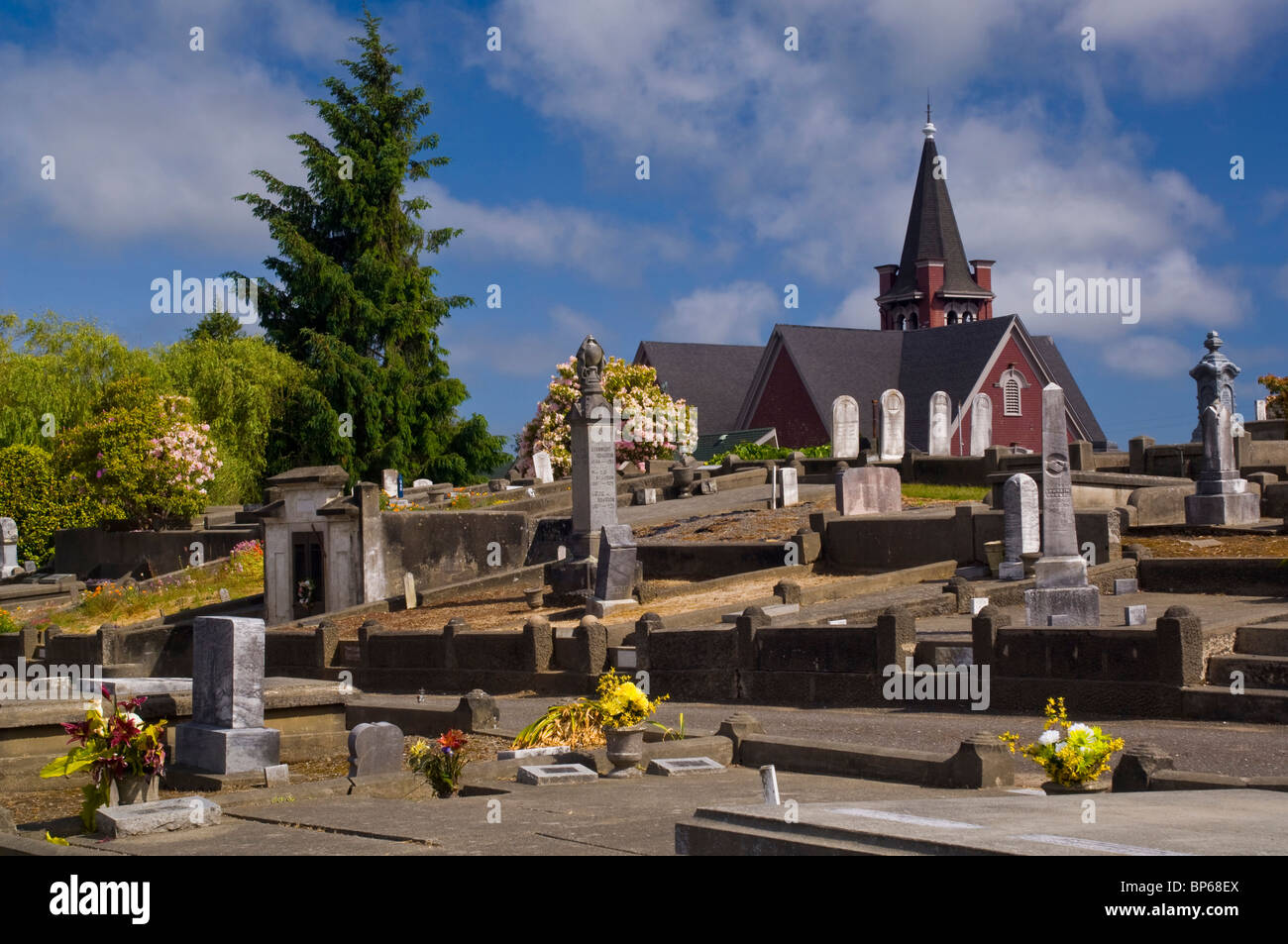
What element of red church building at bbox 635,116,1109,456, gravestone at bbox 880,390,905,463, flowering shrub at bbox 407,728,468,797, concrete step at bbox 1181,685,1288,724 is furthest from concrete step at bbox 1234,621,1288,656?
red church building at bbox 635,116,1109,456

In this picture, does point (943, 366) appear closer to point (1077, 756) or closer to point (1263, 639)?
point (1263, 639)

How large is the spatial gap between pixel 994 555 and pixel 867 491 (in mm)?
5959

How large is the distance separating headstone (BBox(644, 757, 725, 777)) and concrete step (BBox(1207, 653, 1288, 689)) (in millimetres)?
5231

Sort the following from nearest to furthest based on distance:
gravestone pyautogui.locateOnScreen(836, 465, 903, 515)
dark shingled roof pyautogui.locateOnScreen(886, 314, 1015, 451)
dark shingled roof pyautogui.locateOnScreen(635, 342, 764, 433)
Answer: gravestone pyautogui.locateOnScreen(836, 465, 903, 515)
dark shingled roof pyautogui.locateOnScreen(886, 314, 1015, 451)
dark shingled roof pyautogui.locateOnScreen(635, 342, 764, 433)

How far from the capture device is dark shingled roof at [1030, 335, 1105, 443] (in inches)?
2370

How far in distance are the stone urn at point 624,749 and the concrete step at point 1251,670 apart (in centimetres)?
582

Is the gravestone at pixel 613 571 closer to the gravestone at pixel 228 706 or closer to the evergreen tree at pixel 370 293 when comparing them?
the gravestone at pixel 228 706

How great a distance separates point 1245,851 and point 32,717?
10.0 meters

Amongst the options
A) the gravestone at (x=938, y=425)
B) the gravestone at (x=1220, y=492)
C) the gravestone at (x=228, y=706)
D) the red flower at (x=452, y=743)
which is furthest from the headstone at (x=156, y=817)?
the gravestone at (x=938, y=425)

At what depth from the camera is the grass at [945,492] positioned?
30750 mm

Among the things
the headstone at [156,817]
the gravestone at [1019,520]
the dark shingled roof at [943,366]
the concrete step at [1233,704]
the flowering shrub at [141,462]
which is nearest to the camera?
the headstone at [156,817]

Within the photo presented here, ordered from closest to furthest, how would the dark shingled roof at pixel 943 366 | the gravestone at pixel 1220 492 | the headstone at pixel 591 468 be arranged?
the gravestone at pixel 1220 492
the headstone at pixel 591 468
the dark shingled roof at pixel 943 366

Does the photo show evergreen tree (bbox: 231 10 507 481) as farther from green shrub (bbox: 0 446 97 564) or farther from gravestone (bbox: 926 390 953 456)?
gravestone (bbox: 926 390 953 456)
